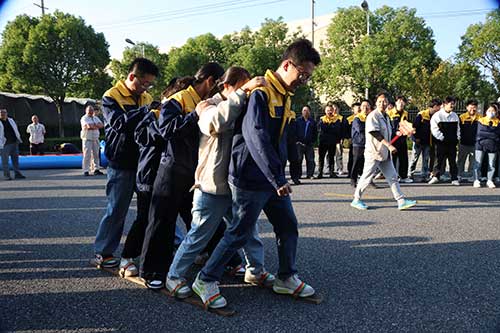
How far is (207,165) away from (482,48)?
89.8 feet

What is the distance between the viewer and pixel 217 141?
3.19 metres

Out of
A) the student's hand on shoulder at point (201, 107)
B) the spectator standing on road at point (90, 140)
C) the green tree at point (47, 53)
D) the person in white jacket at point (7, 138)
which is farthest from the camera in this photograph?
the green tree at point (47, 53)

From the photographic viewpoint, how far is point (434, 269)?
13.1 feet

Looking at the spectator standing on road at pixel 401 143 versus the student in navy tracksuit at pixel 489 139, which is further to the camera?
the spectator standing on road at pixel 401 143

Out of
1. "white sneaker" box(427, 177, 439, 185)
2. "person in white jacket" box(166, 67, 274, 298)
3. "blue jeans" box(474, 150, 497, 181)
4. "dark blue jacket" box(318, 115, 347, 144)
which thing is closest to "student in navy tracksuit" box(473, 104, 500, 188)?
"blue jeans" box(474, 150, 497, 181)

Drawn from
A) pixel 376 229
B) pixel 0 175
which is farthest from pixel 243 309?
pixel 0 175

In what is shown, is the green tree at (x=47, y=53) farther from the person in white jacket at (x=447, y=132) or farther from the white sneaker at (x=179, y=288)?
the white sneaker at (x=179, y=288)

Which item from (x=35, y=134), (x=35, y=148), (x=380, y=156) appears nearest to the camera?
(x=380, y=156)

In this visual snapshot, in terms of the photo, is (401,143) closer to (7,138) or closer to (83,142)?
(83,142)

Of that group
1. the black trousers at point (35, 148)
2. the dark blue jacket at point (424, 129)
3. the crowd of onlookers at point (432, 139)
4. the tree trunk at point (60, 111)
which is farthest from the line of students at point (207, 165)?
the tree trunk at point (60, 111)

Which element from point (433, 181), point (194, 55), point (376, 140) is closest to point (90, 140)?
point (376, 140)

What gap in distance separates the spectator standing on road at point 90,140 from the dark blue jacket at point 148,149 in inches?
320

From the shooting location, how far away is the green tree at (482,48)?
2238 cm

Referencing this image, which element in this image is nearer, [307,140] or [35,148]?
[307,140]
